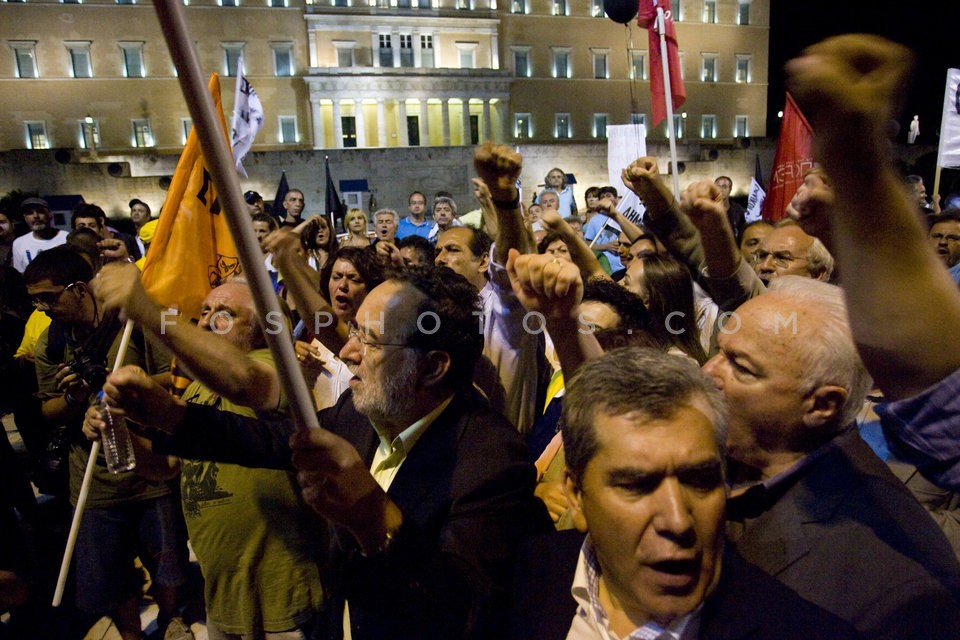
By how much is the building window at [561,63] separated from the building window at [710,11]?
1050 cm

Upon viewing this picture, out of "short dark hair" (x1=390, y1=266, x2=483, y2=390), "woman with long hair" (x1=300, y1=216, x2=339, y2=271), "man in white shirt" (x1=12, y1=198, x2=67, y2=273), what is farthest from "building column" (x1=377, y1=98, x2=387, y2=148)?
"short dark hair" (x1=390, y1=266, x2=483, y2=390)

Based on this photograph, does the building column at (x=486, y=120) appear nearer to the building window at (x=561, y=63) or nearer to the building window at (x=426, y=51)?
the building window at (x=426, y=51)

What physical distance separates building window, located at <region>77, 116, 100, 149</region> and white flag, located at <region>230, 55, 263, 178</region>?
1468 inches

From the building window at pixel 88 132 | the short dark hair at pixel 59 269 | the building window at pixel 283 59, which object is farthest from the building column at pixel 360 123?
the short dark hair at pixel 59 269

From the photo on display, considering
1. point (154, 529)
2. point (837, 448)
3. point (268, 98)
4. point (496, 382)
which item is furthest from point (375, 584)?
point (268, 98)

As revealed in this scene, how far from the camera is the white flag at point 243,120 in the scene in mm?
3864

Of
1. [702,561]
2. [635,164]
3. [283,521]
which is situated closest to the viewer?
[702,561]

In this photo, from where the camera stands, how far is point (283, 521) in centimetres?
239

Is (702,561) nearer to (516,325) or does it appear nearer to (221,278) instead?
(516,325)

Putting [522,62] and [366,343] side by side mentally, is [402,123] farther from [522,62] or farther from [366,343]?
[366,343]

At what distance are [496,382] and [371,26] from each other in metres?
40.9

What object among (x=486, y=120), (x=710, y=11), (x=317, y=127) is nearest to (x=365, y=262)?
(x=317, y=127)

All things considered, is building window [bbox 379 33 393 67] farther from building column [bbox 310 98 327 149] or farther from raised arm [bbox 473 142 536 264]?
raised arm [bbox 473 142 536 264]

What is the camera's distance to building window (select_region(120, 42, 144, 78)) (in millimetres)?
35594
